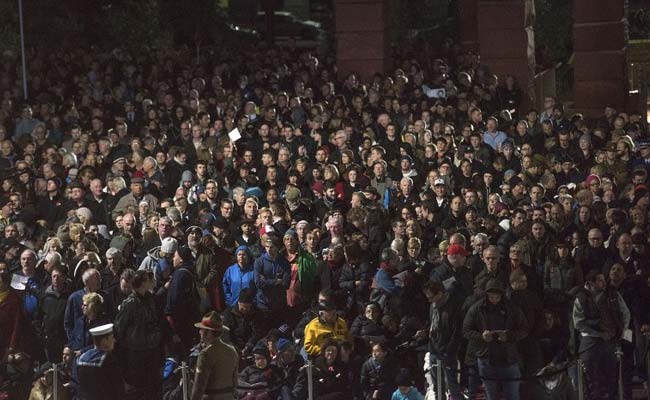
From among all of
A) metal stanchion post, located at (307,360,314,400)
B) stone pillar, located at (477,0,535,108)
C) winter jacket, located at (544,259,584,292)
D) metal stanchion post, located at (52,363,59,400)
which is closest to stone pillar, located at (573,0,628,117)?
stone pillar, located at (477,0,535,108)

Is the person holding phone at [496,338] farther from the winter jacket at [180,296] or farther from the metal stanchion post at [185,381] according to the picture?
the winter jacket at [180,296]

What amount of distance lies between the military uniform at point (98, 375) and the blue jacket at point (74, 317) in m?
2.17

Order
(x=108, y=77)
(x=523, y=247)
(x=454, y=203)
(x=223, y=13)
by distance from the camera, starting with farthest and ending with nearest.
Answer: (x=223, y=13)
(x=108, y=77)
(x=454, y=203)
(x=523, y=247)

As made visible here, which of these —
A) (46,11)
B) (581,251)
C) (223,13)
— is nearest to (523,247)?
(581,251)

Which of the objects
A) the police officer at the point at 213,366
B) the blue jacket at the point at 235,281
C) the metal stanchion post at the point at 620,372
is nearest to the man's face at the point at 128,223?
the blue jacket at the point at 235,281

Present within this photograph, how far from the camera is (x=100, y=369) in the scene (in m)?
13.4

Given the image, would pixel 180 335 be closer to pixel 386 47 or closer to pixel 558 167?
pixel 558 167

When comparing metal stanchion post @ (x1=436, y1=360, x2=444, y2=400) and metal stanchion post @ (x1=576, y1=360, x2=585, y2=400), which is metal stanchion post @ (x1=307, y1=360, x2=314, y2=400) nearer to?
metal stanchion post @ (x1=436, y1=360, x2=444, y2=400)

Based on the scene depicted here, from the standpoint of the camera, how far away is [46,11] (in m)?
41.7

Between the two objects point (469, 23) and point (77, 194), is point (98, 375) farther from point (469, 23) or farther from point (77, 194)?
point (469, 23)

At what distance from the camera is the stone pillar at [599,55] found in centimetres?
3023

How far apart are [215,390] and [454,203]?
6.21 metres

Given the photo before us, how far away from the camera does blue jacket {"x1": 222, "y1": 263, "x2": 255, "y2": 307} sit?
55.3 ft

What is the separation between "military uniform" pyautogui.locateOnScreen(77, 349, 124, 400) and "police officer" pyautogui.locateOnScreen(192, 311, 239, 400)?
792 mm
